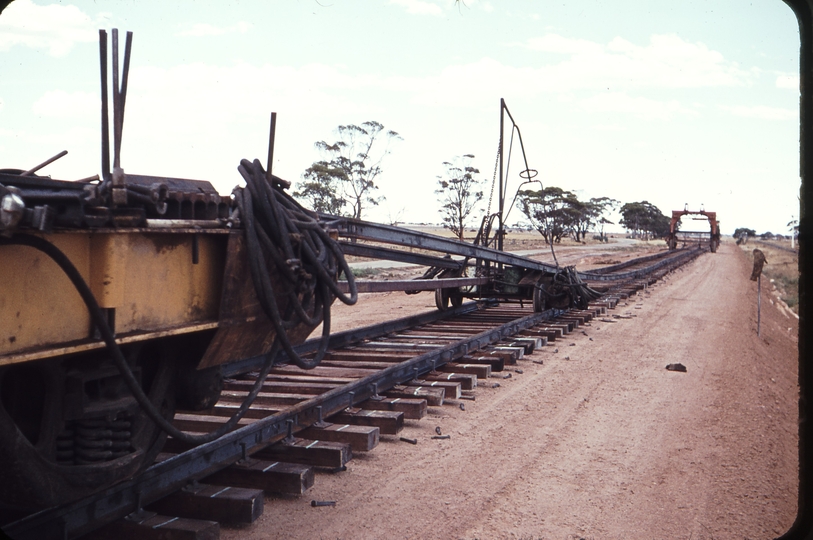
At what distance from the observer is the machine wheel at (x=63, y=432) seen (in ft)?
8.45

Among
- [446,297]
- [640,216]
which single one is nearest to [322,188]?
[446,297]

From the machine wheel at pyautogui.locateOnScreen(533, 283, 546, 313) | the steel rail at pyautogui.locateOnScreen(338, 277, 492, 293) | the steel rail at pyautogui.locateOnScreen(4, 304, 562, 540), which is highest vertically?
the steel rail at pyautogui.locateOnScreen(338, 277, 492, 293)

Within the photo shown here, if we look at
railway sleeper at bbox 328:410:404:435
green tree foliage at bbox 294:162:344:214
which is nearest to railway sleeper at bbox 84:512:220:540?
railway sleeper at bbox 328:410:404:435

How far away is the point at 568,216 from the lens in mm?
77562

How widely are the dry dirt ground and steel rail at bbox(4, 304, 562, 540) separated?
0.38 meters

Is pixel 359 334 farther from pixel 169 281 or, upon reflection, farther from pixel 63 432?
pixel 63 432

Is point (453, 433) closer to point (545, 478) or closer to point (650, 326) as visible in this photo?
point (545, 478)

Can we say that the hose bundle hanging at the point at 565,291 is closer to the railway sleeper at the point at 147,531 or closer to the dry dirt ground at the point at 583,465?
the dry dirt ground at the point at 583,465

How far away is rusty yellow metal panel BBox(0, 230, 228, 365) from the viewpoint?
7.59 feet

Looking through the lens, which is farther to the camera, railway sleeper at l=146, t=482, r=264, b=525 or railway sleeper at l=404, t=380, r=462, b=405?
railway sleeper at l=404, t=380, r=462, b=405

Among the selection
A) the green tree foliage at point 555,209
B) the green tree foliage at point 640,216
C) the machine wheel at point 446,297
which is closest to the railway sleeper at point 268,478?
the machine wheel at point 446,297

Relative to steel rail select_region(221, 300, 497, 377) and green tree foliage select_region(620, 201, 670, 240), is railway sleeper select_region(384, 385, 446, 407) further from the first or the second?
green tree foliage select_region(620, 201, 670, 240)

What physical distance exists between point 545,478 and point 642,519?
0.72m

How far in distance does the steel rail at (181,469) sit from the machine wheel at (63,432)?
5.6 inches
